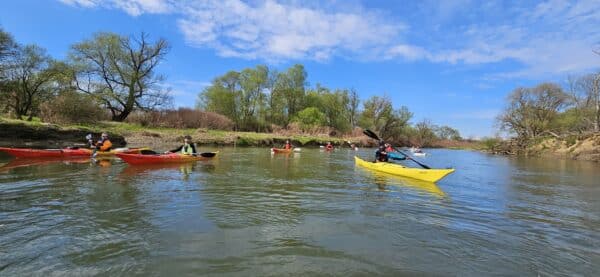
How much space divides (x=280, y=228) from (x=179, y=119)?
97.1 ft

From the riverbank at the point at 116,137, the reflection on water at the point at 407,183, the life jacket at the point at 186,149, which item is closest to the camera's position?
the reflection on water at the point at 407,183

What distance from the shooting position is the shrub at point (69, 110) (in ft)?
75.2

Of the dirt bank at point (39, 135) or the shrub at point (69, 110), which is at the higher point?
the shrub at point (69, 110)

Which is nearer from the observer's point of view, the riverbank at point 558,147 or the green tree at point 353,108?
the riverbank at point 558,147

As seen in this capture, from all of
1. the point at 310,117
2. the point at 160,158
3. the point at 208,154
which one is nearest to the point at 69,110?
the point at 208,154

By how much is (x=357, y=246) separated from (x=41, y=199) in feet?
21.4

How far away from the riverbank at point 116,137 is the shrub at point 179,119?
3975mm

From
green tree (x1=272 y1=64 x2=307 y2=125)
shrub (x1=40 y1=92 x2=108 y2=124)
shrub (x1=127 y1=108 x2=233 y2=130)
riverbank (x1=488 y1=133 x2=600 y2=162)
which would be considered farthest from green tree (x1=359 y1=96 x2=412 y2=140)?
shrub (x1=40 y1=92 x2=108 y2=124)

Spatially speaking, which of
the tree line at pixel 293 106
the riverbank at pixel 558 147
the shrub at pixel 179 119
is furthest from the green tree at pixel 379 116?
the shrub at pixel 179 119

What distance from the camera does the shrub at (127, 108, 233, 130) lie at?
3145 cm

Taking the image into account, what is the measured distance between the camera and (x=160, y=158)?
13109mm

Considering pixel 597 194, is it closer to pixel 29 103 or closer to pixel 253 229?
pixel 253 229

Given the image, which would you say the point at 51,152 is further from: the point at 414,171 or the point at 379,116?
the point at 379,116

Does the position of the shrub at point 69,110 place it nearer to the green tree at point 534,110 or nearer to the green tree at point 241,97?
the green tree at point 241,97
